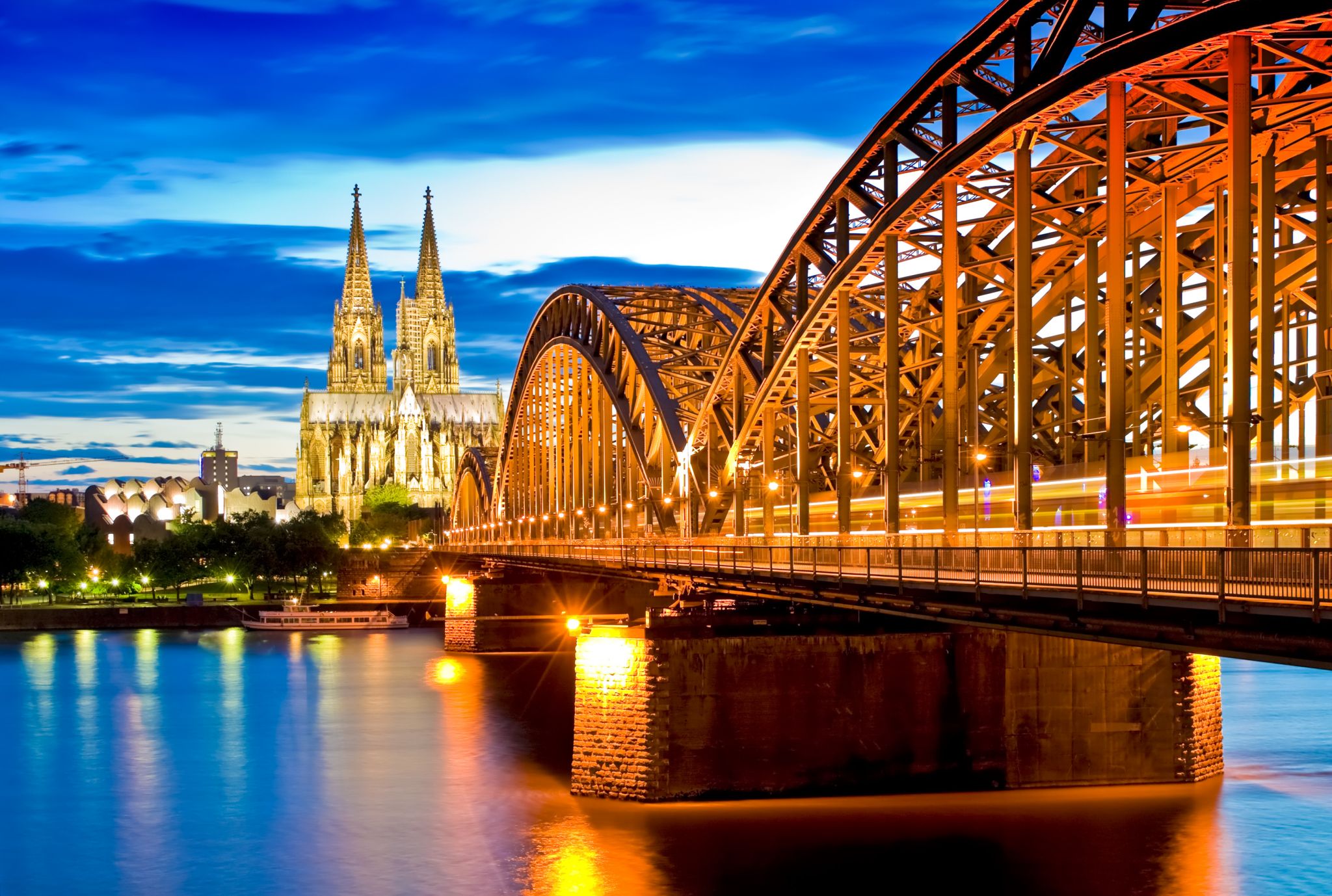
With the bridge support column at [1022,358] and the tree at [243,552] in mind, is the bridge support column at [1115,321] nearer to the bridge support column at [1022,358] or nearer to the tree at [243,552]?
the bridge support column at [1022,358]

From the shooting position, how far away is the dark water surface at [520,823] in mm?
34781

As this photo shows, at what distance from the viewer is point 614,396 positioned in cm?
7638

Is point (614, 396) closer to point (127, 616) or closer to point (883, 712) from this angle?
point (883, 712)

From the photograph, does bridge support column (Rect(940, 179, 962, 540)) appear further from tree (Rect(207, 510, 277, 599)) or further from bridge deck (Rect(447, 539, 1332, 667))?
tree (Rect(207, 510, 277, 599))

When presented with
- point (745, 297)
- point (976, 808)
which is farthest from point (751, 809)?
point (745, 297)

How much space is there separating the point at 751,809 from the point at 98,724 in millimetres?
34565

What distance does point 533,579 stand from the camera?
99750 millimetres

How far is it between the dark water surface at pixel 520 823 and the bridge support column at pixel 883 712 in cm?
69

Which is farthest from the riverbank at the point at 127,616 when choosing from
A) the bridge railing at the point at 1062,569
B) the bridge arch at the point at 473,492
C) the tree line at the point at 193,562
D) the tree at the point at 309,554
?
the bridge railing at the point at 1062,569

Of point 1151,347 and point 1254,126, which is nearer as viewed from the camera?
point 1254,126

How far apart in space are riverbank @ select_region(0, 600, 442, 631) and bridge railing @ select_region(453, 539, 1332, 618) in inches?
3424

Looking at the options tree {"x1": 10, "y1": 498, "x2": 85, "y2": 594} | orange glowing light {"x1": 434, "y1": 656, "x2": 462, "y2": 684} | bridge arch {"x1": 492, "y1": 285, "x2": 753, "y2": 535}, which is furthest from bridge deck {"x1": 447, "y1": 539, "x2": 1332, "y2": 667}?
tree {"x1": 10, "y1": 498, "x2": 85, "y2": 594}

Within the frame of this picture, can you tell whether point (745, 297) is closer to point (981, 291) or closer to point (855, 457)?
point (855, 457)

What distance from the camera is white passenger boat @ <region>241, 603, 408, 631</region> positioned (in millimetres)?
122688
